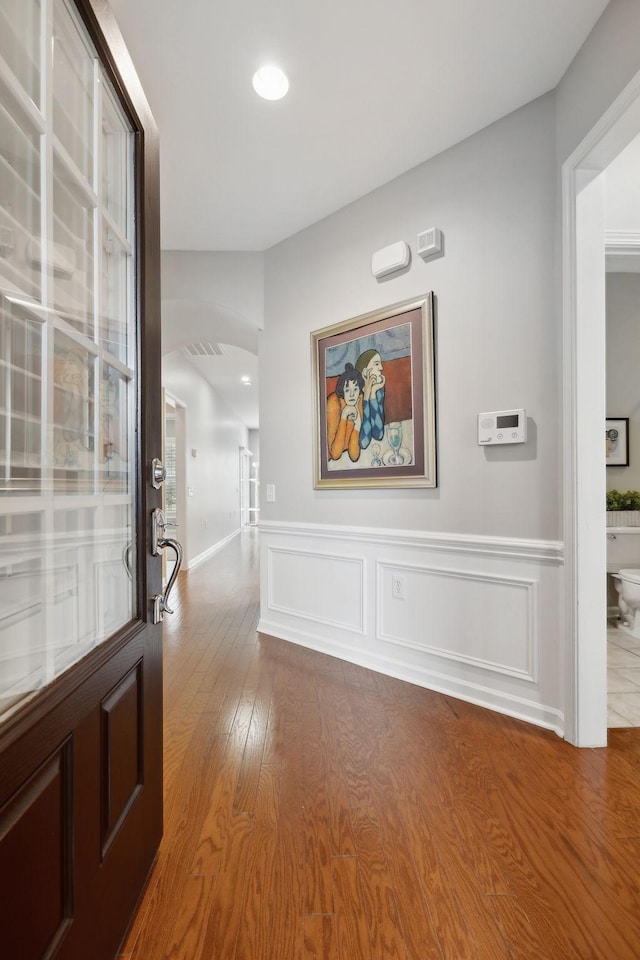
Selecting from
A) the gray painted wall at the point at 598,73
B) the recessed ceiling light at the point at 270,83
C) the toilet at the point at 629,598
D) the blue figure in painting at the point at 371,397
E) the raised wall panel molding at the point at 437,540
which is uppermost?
the recessed ceiling light at the point at 270,83

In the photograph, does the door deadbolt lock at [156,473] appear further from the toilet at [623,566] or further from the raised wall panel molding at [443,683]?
the toilet at [623,566]

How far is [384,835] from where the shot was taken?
1465 mm

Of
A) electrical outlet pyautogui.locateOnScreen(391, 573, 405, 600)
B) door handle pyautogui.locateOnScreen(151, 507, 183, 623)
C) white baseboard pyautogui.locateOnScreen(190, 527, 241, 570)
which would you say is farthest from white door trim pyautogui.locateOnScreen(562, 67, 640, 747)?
white baseboard pyautogui.locateOnScreen(190, 527, 241, 570)

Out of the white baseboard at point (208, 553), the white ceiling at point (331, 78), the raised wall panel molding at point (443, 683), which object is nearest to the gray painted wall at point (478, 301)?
the white ceiling at point (331, 78)

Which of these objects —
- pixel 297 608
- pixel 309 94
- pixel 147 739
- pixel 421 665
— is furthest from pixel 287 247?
pixel 147 739

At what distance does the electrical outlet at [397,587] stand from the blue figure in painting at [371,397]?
778 millimetres

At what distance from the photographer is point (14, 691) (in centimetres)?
74

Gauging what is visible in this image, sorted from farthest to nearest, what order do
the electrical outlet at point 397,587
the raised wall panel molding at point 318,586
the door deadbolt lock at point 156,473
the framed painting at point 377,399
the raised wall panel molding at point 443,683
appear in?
the raised wall panel molding at point 318,586
the electrical outlet at point 397,587
the framed painting at point 377,399
the raised wall panel molding at point 443,683
the door deadbolt lock at point 156,473

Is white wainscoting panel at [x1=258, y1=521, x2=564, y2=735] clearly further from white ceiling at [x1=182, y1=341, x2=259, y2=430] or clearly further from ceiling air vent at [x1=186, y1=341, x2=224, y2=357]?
ceiling air vent at [x1=186, y1=341, x2=224, y2=357]

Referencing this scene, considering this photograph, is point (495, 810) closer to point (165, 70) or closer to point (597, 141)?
point (597, 141)

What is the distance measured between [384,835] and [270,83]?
285cm

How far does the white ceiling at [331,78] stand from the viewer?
5.78 feet

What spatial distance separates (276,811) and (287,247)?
10.7 feet

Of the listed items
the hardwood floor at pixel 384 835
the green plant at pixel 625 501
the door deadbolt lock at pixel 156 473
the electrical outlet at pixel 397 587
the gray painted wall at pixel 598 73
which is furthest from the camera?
the green plant at pixel 625 501
